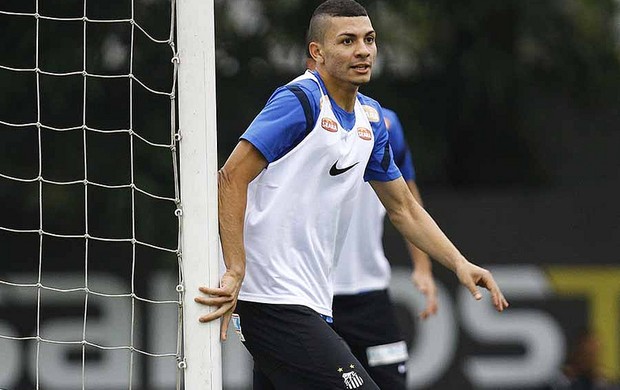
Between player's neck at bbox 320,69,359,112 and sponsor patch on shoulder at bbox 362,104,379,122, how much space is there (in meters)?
0.22

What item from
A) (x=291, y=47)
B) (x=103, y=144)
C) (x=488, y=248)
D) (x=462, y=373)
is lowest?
(x=462, y=373)

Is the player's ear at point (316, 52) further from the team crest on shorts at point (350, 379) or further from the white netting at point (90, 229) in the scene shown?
the white netting at point (90, 229)

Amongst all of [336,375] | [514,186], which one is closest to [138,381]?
[514,186]

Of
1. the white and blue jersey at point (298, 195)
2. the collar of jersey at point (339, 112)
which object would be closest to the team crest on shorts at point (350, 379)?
the white and blue jersey at point (298, 195)

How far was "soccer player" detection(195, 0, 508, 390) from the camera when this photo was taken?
481cm

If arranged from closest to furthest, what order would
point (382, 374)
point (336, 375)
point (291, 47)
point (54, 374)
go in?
point (336, 375), point (382, 374), point (54, 374), point (291, 47)

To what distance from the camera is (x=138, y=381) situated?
403 inches

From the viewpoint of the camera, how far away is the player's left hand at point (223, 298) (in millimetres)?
4781

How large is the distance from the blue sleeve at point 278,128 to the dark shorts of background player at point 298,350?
1.98 feet

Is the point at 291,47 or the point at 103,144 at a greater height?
the point at 291,47

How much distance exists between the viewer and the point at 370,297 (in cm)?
673

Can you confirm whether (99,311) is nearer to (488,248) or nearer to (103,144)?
(103,144)

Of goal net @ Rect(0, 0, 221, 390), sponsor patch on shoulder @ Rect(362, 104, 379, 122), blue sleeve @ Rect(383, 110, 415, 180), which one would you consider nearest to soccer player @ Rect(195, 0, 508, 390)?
sponsor patch on shoulder @ Rect(362, 104, 379, 122)

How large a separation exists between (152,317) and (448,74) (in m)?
3.64
